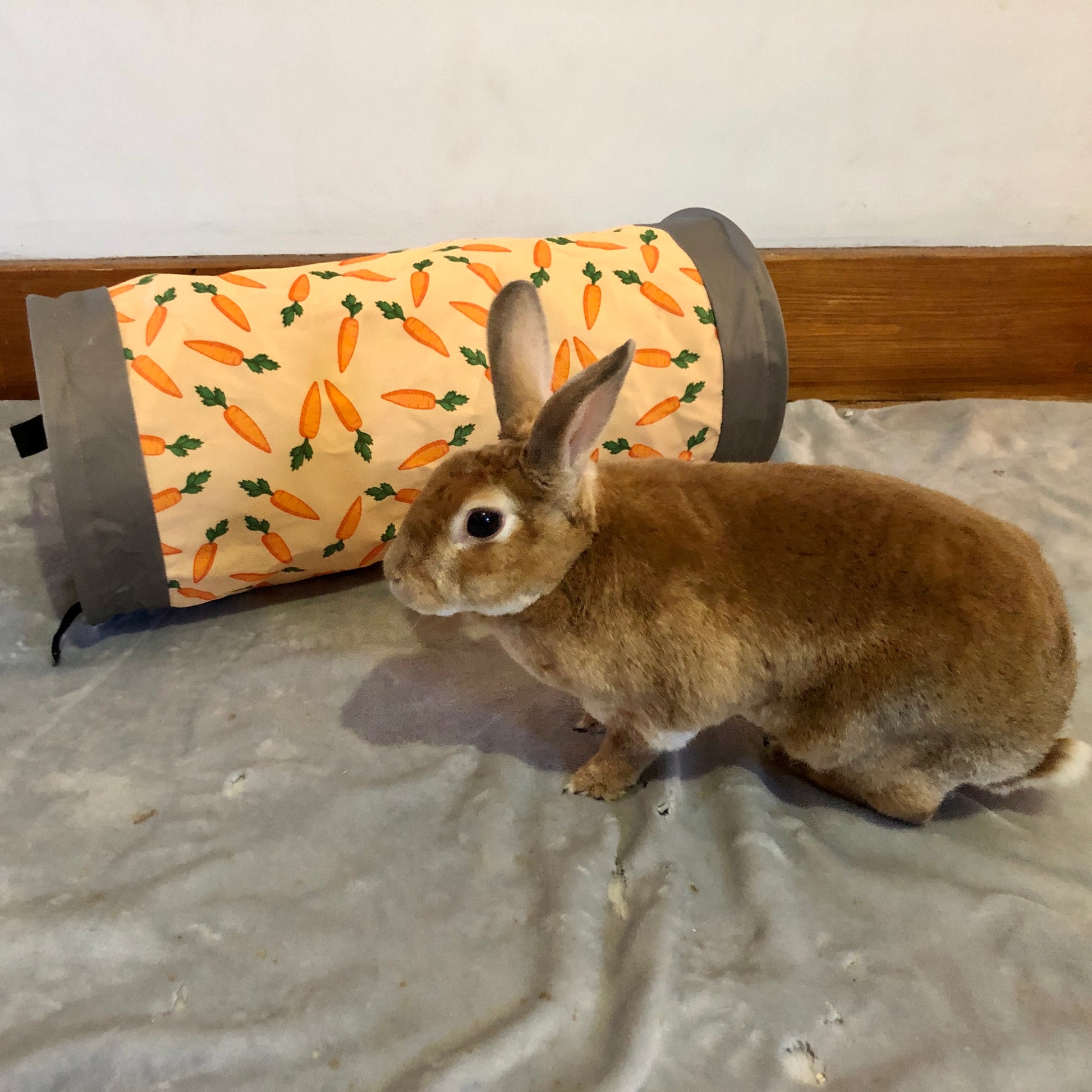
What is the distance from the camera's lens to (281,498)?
3.21 feet

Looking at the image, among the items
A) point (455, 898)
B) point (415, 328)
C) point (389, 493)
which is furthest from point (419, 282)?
point (455, 898)

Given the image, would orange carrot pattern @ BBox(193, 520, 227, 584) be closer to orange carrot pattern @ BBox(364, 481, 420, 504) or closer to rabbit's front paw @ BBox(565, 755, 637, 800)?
orange carrot pattern @ BBox(364, 481, 420, 504)

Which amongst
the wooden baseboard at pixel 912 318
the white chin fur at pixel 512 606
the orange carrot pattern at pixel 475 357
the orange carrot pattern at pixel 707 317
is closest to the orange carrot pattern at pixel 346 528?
the orange carrot pattern at pixel 475 357

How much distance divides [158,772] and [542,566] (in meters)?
Result: 0.52

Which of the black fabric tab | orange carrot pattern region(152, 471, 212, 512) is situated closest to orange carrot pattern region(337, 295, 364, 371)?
orange carrot pattern region(152, 471, 212, 512)

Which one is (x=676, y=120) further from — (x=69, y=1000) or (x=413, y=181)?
(x=69, y=1000)

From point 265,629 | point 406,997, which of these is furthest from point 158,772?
point 406,997

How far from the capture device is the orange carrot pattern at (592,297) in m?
1.08

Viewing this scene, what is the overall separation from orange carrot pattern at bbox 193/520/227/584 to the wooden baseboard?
687 mm

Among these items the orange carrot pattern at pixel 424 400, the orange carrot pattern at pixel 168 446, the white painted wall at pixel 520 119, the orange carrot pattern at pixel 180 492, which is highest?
the white painted wall at pixel 520 119

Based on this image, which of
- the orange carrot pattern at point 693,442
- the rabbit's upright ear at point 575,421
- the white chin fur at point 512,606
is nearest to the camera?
the rabbit's upright ear at point 575,421

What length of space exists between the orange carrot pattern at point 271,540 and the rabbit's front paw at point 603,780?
1.60 ft

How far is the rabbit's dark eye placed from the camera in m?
0.70

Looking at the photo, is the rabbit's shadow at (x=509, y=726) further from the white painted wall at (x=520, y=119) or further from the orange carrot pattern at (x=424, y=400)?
the white painted wall at (x=520, y=119)
